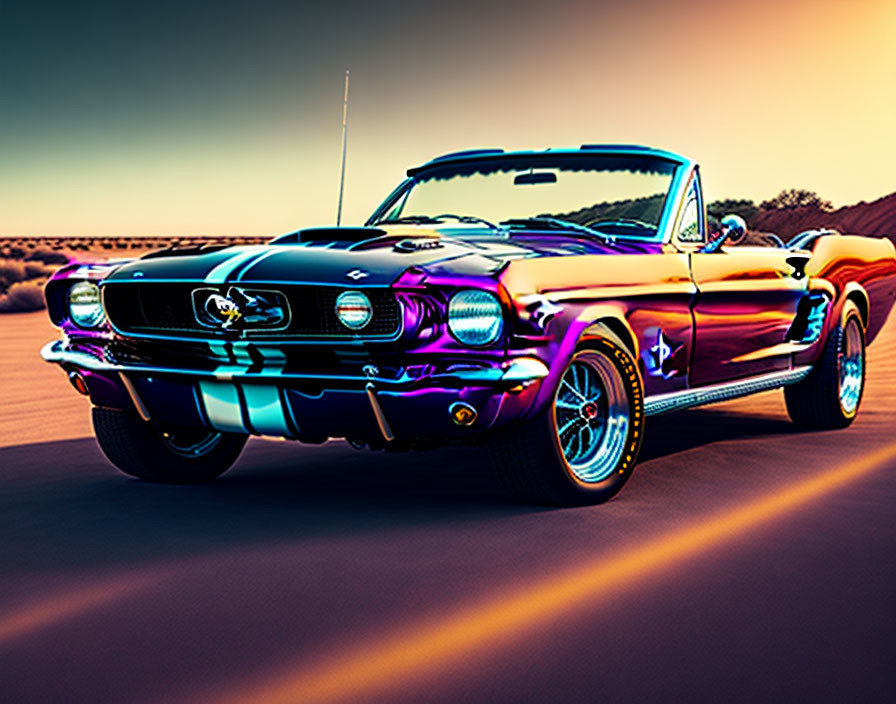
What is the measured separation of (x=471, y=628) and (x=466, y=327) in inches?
57.8

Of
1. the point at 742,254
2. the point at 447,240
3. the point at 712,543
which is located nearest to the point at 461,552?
the point at 712,543

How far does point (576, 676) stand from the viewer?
9.50 ft

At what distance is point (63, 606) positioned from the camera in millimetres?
3572

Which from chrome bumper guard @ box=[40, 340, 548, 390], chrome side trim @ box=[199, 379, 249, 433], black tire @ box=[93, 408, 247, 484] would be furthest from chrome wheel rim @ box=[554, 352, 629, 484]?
black tire @ box=[93, 408, 247, 484]

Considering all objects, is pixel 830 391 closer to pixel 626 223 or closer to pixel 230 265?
pixel 626 223

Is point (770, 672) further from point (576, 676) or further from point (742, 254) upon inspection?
point (742, 254)

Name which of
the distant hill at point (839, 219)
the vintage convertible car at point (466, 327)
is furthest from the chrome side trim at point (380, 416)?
the distant hill at point (839, 219)

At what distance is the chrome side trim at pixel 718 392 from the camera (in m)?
5.48

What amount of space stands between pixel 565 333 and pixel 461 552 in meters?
1.05

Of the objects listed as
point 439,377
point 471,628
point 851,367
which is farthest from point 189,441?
point 851,367

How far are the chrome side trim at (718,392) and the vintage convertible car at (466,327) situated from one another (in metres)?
0.01

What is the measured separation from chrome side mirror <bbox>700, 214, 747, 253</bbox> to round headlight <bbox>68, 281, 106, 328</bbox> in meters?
3.07

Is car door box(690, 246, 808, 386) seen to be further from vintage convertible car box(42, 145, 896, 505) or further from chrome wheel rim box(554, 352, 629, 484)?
chrome wheel rim box(554, 352, 629, 484)

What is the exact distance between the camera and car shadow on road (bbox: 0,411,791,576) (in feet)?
14.5
